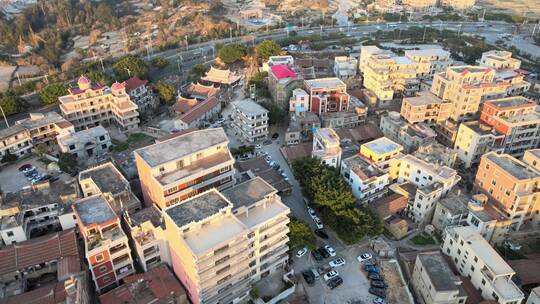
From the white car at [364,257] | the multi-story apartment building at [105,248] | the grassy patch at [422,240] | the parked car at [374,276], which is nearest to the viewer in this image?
the multi-story apartment building at [105,248]

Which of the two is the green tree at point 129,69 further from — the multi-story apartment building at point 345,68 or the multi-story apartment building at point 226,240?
the multi-story apartment building at point 226,240

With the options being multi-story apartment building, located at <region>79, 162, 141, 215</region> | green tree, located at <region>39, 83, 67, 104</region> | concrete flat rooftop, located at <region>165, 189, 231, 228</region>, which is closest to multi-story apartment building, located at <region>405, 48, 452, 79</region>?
concrete flat rooftop, located at <region>165, 189, 231, 228</region>

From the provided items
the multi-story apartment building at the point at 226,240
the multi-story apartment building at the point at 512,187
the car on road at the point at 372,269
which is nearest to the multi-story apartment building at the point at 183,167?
the multi-story apartment building at the point at 226,240

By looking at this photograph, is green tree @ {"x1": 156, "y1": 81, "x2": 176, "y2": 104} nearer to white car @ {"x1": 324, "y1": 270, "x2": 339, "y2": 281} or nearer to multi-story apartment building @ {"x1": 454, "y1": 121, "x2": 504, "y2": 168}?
white car @ {"x1": 324, "y1": 270, "x2": 339, "y2": 281}

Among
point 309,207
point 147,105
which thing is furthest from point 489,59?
point 147,105

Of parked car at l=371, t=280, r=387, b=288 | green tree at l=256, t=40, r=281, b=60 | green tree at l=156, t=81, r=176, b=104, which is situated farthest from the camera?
green tree at l=256, t=40, r=281, b=60

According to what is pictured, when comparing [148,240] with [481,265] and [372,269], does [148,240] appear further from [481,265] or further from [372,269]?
[481,265]

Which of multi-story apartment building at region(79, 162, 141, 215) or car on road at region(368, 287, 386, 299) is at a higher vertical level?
multi-story apartment building at region(79, 162, 141, 215)
